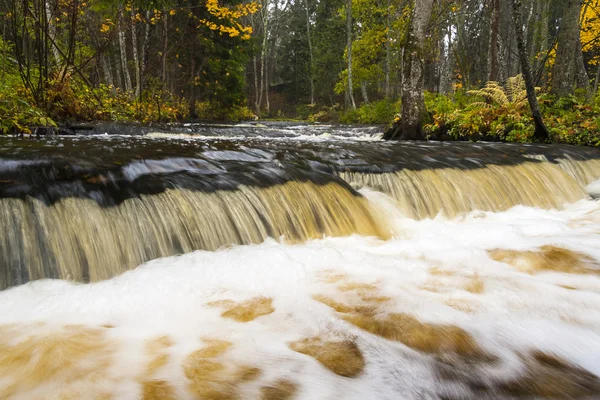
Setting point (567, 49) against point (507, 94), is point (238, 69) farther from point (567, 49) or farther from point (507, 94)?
point (567, 49)

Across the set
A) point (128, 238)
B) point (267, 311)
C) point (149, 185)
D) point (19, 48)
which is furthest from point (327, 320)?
point (19, 48)

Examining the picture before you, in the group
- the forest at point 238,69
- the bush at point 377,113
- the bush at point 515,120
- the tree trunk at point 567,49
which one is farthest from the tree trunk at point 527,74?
the bush at point 377,113

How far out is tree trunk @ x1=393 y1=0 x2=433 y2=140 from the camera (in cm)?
870

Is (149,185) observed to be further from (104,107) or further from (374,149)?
(104,107)

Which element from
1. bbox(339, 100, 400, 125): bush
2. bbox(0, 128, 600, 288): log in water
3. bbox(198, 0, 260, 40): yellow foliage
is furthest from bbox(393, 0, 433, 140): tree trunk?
bbox(339, 100, 400, 125): bush

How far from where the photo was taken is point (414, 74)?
898 cm

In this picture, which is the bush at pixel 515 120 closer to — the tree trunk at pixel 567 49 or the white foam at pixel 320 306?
the tree trunk at pixel 567 49

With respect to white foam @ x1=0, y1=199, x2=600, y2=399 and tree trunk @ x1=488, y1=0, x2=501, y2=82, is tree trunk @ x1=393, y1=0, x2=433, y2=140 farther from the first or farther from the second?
white foam @ x1=0, y1=199, x2=600, y2=399

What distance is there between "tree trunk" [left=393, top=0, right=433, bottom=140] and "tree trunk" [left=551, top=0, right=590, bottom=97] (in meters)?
3.55

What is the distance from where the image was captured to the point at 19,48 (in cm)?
690

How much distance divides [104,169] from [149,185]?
48 cm

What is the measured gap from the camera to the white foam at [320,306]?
1.65 metres

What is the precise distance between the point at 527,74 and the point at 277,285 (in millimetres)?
7959

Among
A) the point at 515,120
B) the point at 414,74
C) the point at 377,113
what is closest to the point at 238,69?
the point at 377,113
